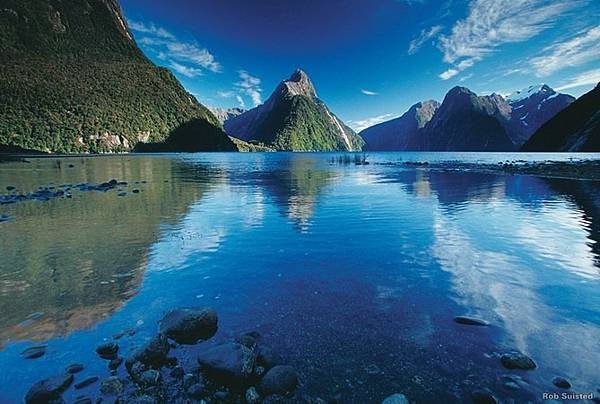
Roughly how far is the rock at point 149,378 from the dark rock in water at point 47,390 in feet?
5.00

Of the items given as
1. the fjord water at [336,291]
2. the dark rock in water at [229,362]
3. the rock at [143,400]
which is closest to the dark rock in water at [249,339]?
the fjord water at [336,291]

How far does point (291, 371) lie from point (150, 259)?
10.5 meters

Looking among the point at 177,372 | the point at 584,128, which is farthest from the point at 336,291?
the point at 584,128

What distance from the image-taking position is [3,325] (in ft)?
29.8

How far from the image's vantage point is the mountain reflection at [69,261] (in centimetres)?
959

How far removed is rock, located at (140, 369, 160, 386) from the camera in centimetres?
669

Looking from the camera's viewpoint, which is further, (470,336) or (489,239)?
(489,239)

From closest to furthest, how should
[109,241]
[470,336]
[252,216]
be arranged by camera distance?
[470,336]
[109,241]
[252,216]

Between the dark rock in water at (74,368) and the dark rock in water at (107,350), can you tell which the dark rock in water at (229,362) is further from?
the dark rock in water at (74,368)

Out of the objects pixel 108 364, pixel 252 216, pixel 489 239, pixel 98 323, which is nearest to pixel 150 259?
pixel 98 323

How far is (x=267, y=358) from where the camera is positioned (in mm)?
7535

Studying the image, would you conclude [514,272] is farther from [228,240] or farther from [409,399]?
[228,240]

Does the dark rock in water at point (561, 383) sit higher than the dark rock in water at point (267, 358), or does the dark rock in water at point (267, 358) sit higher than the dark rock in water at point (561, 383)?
the dark rock in water at point (561, 383)

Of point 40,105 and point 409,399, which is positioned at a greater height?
point 40,105
